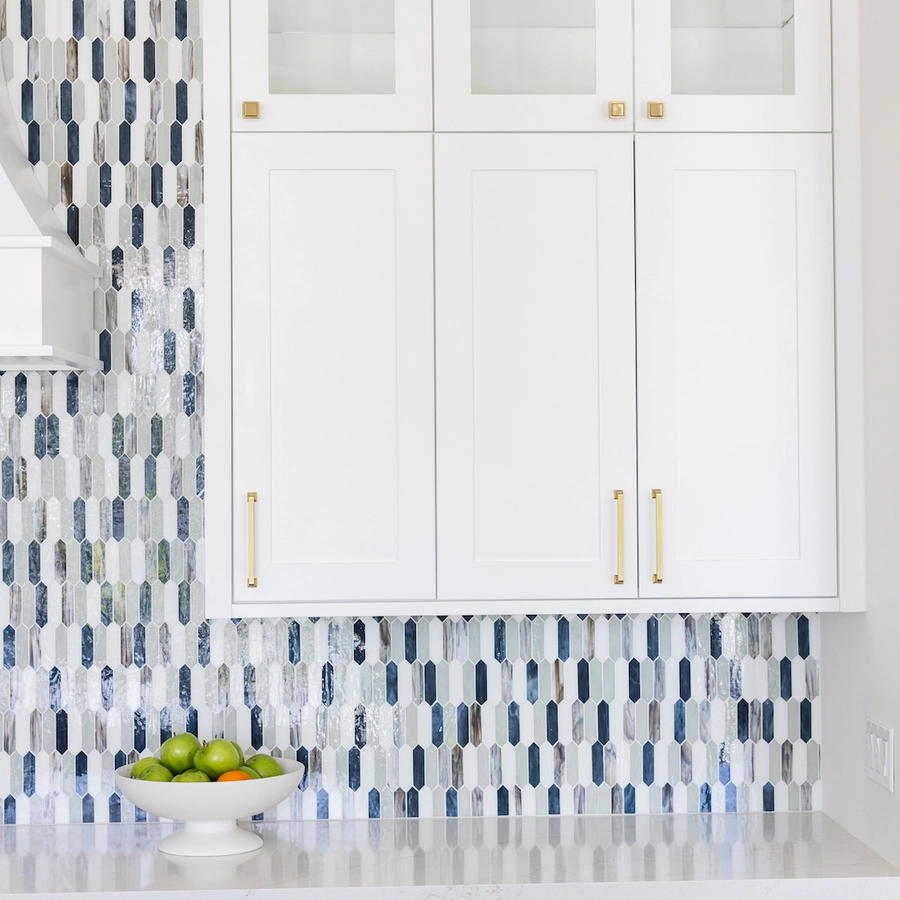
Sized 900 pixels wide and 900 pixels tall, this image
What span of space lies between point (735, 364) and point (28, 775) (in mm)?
1627

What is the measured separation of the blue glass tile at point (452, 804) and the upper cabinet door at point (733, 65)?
1372 mm

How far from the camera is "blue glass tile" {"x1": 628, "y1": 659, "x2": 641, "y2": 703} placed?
7.39 feet

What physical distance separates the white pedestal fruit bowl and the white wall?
1071 mm

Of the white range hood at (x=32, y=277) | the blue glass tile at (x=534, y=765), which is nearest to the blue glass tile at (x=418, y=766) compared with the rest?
the blue glass tile at (x=534, y=765)

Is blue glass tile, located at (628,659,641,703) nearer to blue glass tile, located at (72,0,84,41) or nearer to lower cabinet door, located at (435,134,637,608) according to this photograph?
lower cabinet door, located at (435,134,637,608)

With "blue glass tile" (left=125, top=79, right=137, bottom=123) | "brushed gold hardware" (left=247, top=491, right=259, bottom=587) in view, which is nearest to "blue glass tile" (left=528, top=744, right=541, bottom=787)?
"brushed gold hardware" (left=247, top=491, right=259, bottom=587)

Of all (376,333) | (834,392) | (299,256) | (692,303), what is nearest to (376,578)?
(376,333)

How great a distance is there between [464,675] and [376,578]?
442 millimetres

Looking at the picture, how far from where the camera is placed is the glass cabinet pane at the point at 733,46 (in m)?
1.95

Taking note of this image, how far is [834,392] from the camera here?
6.38ft

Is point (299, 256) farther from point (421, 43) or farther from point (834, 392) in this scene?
point (834, 392)

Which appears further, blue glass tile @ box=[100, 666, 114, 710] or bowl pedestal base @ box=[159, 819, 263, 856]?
blue glass tile @ box=[100, 666, 114, 710]

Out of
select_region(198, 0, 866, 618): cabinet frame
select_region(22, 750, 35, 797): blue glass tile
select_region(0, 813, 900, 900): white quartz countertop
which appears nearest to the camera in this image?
select_region(0, 813, 900, 900): white quartz countertop

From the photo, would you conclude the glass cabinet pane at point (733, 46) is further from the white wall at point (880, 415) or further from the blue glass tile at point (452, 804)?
the blue glass tile at point (452, 804)
